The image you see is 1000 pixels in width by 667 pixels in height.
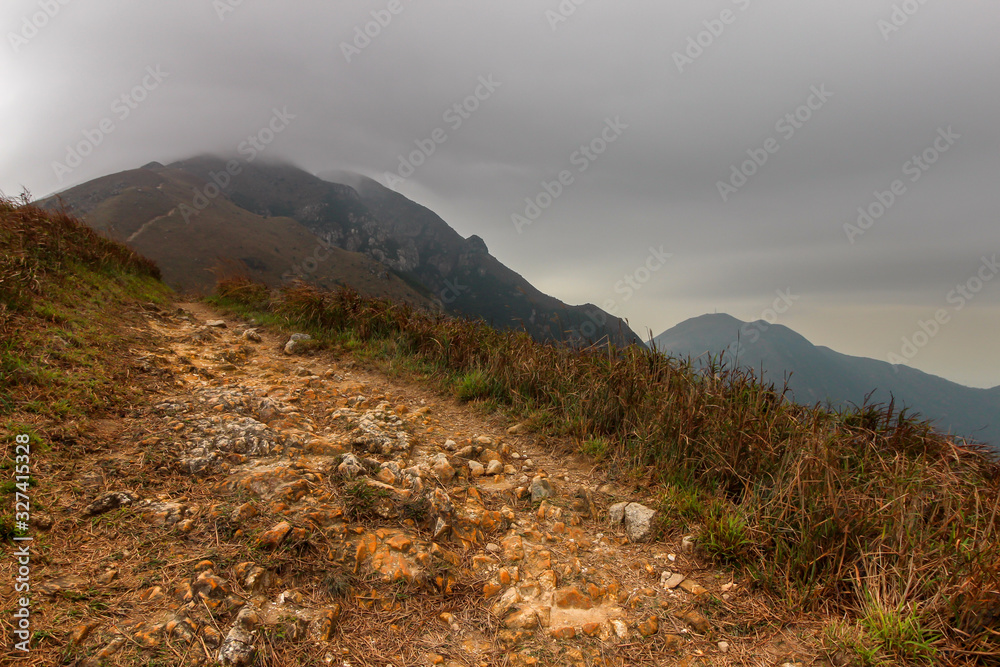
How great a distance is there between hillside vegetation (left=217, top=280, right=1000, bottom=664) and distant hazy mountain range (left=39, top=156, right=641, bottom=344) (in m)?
1.19

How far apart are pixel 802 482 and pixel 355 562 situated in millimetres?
2911

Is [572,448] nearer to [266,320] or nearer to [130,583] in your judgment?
[130,583]

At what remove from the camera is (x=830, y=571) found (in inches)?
94.2

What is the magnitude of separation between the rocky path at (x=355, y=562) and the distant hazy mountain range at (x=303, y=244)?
262 centimetres

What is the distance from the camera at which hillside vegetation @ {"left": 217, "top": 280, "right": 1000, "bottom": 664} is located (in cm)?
202

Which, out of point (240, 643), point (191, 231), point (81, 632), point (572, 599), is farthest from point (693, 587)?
point (191, 231)

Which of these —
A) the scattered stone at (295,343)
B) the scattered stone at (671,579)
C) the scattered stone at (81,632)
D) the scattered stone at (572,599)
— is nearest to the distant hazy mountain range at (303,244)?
the scattered stone at (295,343)

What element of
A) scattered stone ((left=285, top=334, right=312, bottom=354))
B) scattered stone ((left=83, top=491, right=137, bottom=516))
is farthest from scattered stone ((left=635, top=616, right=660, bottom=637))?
scattered stone ((left=285, top=334, right=312, bottom=354))

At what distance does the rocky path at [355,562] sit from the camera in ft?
6.39

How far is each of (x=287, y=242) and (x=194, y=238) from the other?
1059 inches

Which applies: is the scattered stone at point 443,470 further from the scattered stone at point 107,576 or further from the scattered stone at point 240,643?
the scattered stone at point 107,576

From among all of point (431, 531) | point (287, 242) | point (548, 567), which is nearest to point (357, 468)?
point (431, 531)

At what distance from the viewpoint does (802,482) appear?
9.07 feet

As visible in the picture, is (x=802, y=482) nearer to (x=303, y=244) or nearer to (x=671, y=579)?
(x=671, y=579)
